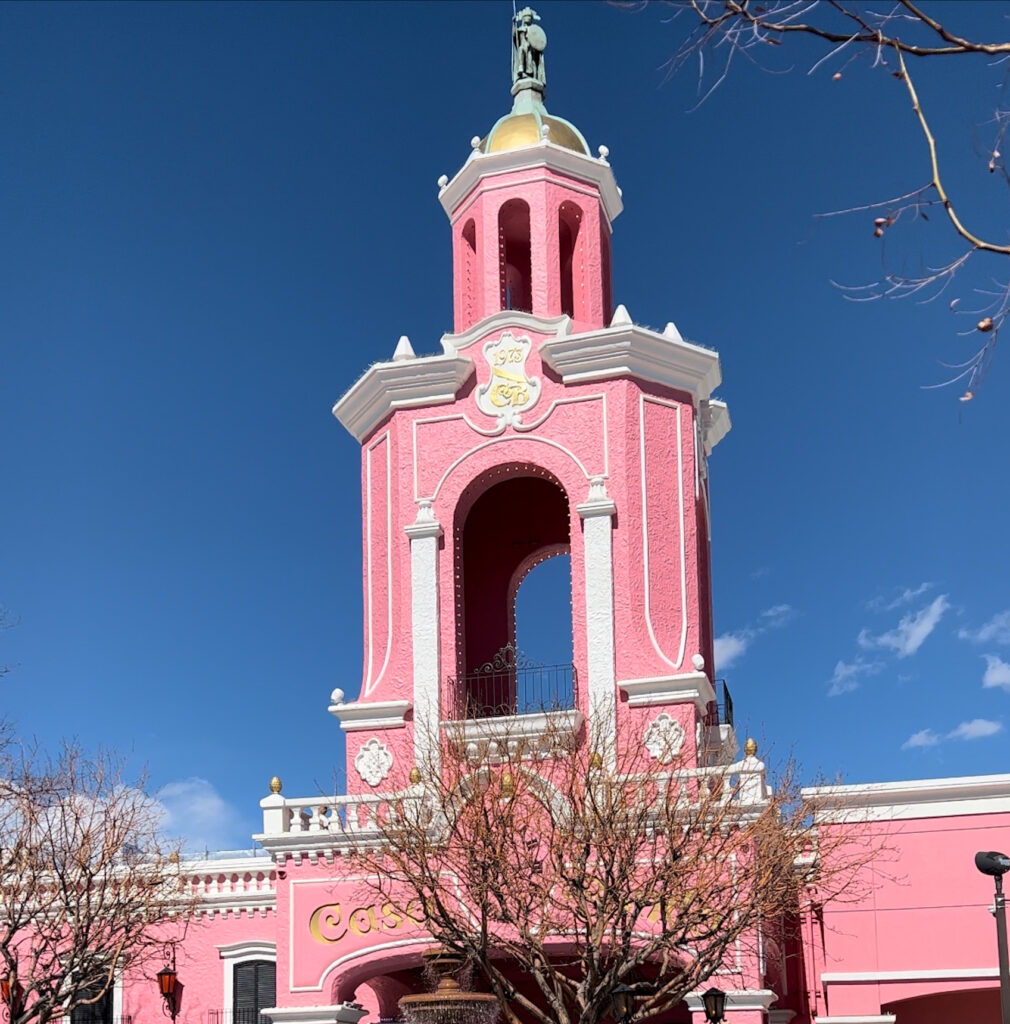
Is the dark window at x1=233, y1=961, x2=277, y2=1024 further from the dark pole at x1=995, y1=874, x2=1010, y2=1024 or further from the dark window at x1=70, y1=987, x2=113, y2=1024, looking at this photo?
the dark pole at x1=995, y1=874, x2=1010, y2=1024

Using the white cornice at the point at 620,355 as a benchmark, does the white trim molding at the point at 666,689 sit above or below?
below

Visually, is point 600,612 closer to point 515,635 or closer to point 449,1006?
point 515,635

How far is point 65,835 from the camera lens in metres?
26.8

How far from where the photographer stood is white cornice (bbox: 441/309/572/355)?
27000 millimetres

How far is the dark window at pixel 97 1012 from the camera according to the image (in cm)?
2873

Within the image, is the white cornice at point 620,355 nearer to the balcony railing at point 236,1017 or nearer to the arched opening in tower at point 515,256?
the arched opening in tower at point 515,256

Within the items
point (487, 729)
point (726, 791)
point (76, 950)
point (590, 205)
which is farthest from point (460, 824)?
point (590, 205)

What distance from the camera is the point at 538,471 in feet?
89.0

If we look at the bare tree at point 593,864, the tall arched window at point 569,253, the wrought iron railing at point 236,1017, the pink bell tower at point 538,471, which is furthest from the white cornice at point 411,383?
the wrought iron railing at point 236,1017

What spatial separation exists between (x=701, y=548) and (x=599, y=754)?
6646mm

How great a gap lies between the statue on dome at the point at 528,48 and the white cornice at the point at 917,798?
1469 cm

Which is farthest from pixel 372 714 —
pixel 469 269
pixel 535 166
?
pixel 535 166

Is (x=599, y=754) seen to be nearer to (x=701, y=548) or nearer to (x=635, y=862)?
(x=635, y=862)

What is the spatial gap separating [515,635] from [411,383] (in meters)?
5.52
